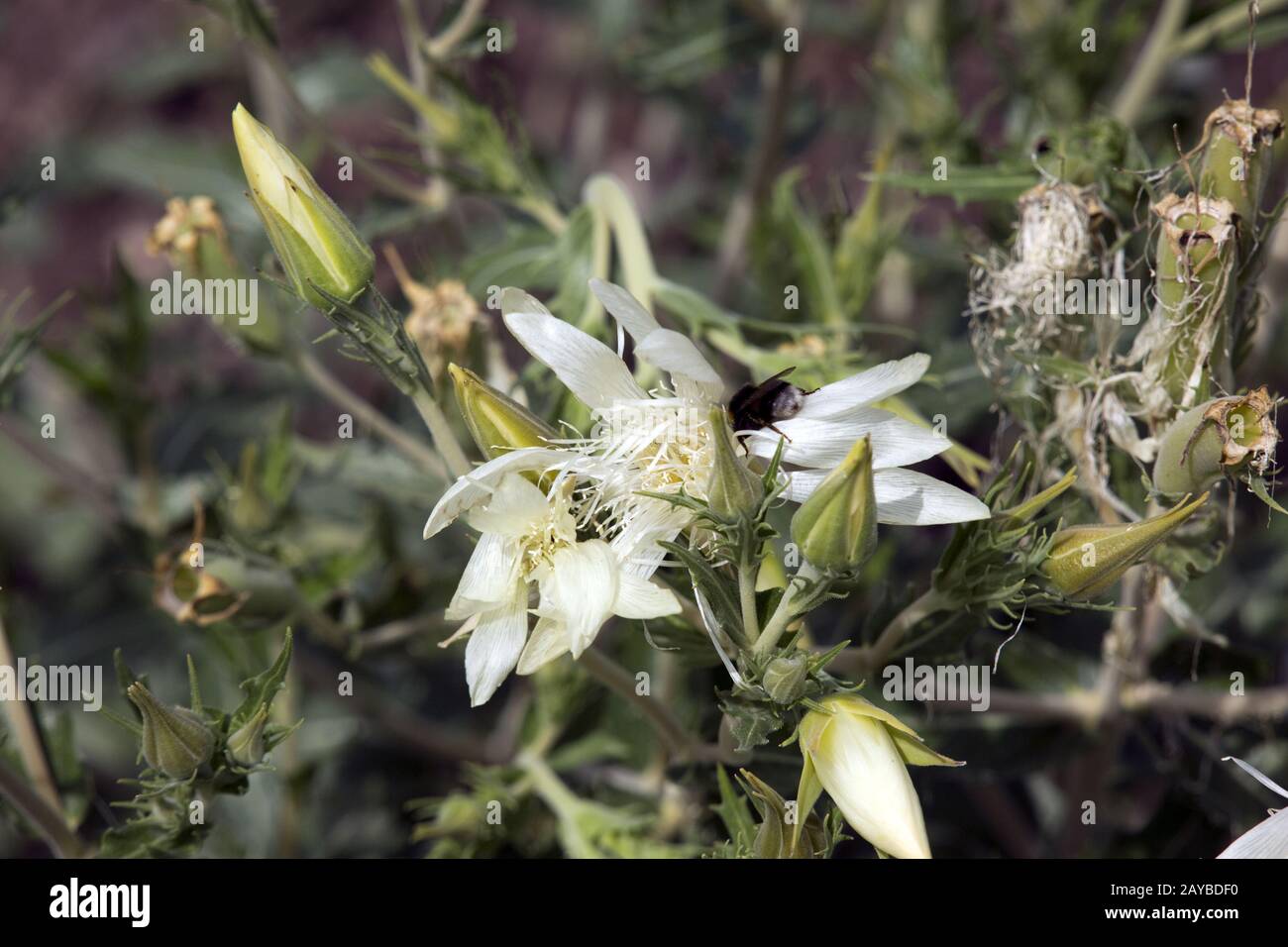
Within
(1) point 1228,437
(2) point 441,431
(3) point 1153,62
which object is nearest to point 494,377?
(2) point 441,431

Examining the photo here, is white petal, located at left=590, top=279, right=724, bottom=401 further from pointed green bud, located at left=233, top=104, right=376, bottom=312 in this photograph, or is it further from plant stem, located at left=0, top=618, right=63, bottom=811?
plant stem, located at left=0, top=618, right=63, bottom=811

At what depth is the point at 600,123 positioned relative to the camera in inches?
81.3

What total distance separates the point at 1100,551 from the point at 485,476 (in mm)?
385

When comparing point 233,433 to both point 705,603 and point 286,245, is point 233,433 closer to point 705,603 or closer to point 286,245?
point 286,245

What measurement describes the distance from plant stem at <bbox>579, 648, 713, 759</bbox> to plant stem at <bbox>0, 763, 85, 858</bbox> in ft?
1.49

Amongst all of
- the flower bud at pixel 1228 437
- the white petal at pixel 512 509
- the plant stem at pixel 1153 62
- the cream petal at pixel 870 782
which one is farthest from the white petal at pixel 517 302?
the plant stem at pixel 1153 62

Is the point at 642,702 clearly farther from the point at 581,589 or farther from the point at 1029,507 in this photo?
the point at 1029,507

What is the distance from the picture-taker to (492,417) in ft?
2.49

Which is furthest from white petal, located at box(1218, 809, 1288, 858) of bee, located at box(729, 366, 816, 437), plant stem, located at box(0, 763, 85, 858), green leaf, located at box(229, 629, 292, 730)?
plant stem, located at box(0, 763, 85, 858)

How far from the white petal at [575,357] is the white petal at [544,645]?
0.48ft

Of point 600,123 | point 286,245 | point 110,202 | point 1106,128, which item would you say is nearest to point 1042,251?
point 1106,128

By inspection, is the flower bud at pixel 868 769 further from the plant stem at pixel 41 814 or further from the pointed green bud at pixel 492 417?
the plant stem at pixel 41 814

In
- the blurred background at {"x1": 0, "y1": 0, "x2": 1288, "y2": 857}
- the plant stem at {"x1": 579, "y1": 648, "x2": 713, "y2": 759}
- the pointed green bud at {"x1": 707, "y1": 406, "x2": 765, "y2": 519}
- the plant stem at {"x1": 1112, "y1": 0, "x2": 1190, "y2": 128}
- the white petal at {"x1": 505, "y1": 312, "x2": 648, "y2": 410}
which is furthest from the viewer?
the plant stem at {"x1": 1112, "y1": 0, "x2": 1190, "y2": 128}

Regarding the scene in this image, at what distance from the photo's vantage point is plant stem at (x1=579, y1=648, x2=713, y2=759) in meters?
0.87
